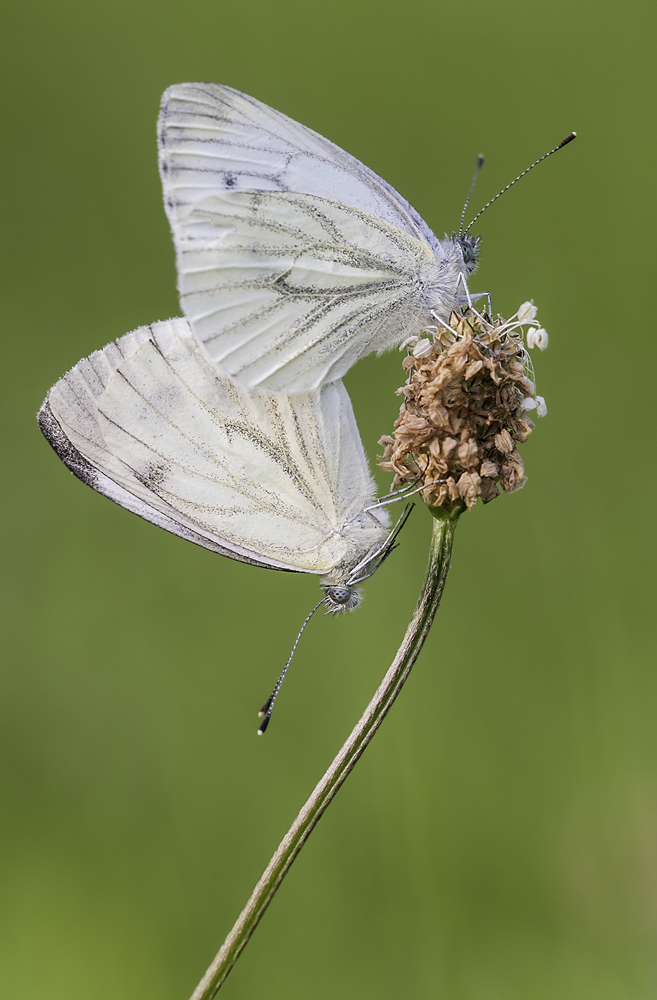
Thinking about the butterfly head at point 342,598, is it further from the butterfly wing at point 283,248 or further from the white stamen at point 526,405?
the white stamen at point 526,405

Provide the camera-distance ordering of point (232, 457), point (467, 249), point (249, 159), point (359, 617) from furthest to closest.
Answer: point (359, 617) → point (467, 249) → point (249, 159) → point (232, 457)

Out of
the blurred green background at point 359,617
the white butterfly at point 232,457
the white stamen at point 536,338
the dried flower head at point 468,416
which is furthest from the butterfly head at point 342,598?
the blurred green background at point 359,617

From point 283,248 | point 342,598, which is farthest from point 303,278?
point 342,598

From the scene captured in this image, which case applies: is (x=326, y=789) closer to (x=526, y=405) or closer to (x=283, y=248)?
(x=526, y=405)

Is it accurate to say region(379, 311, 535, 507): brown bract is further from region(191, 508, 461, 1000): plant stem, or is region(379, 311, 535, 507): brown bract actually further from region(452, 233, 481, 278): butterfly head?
region(452, 233, 481, 278): butterfly head

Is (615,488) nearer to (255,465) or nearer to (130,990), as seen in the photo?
(255,465)

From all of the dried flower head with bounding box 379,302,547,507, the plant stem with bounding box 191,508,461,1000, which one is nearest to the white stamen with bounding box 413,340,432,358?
the dried flower head with bounding box 379,302,547,507

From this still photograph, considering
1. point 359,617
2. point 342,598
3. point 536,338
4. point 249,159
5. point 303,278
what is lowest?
point 359,617
